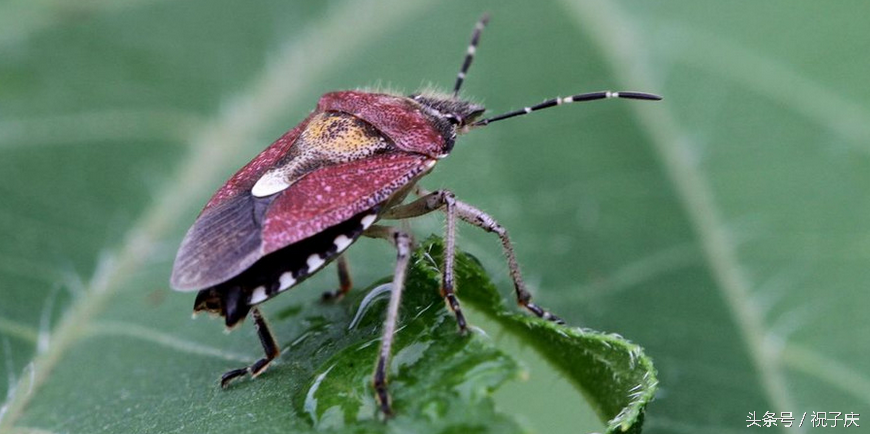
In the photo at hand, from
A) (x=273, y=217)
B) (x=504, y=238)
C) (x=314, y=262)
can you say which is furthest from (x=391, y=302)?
(x=504, y=238)

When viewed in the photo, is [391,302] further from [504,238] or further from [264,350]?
[504,238]

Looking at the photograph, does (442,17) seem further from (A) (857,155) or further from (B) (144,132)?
(A) (857,155)

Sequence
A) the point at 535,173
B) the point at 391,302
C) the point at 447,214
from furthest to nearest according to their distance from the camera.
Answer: the point at 535,173 < the point at 447,214 < the point at 391,302

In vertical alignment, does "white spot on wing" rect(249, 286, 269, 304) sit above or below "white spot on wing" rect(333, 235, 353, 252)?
below

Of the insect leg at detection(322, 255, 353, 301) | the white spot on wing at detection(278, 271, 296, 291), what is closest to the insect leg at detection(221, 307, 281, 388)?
the white spot on wing at detection(278, 271, 296, 291)

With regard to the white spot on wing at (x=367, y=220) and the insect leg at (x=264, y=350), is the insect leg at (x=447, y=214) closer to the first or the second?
the white spot on wing at (x=367, y=220)

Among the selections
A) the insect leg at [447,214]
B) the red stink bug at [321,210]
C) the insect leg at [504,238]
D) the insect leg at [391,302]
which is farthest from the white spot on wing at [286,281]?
the insect leg at [504,238]

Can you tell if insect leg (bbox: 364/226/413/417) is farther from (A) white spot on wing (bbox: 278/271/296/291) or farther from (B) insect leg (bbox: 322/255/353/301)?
(A) white spot on wing (bbox: 278/271/296/291)
